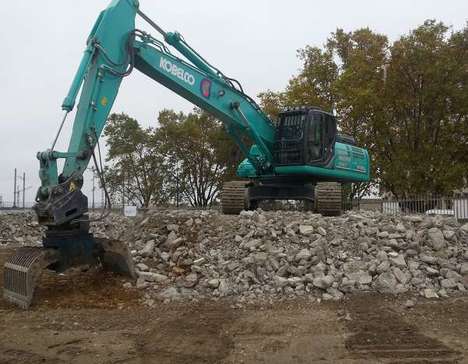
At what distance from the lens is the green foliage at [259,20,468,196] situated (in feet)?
83.8

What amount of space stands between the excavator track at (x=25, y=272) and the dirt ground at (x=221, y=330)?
7.1 inches

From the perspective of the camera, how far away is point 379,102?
26297mm

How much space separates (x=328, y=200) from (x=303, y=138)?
5.36 feet

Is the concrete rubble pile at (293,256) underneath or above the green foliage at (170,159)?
underneath

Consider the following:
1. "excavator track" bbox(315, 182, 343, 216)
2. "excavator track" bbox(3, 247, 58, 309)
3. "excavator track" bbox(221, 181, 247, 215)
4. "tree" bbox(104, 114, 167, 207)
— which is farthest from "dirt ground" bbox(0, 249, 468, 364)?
"tree" bbox(104, 114, 167, 207)

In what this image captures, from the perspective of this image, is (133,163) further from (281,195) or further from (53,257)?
(53,257)

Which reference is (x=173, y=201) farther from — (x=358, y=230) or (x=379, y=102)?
(x=358, y=230)

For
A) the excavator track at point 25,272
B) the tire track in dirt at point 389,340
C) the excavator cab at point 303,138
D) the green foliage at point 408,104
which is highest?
the green foliage at point 408,104

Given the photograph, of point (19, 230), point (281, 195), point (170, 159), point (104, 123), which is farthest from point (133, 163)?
point (104, 123)

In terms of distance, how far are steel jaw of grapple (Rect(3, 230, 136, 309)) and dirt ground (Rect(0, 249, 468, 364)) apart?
0.27 meters

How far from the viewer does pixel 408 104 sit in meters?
26.7

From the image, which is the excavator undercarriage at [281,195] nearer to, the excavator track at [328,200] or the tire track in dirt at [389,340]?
the excavator track at [328,200]

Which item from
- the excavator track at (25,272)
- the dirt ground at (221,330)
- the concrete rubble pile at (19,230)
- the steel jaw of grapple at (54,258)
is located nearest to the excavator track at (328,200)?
the dirt ground at (221,330)

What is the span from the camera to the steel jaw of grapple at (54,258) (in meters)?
7.05
